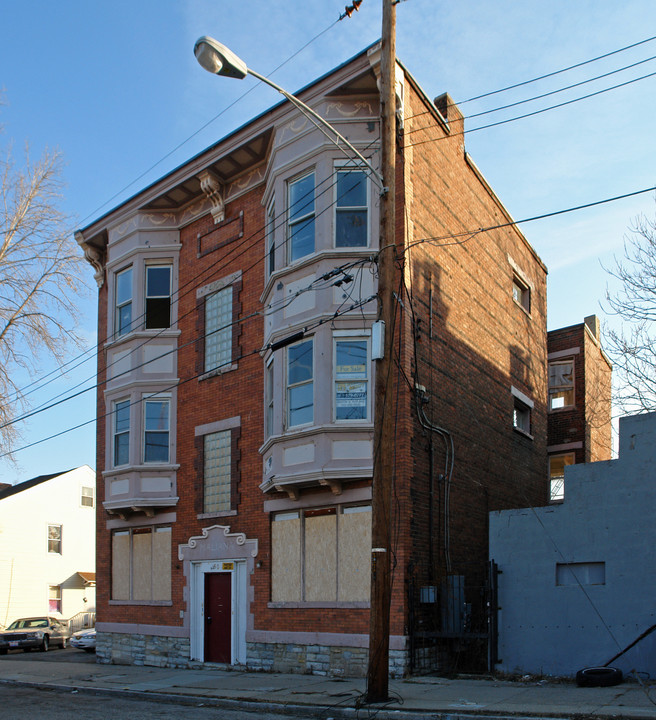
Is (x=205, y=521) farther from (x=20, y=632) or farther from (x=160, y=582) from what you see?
(x=20, y=632)

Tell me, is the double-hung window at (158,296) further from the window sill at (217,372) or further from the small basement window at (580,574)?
the small basement window at (580,574)

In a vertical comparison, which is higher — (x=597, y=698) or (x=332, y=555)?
(x=332, y=555)

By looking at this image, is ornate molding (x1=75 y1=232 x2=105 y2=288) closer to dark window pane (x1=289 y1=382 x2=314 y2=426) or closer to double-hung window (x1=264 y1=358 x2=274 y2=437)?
double-hung window (x1=264 y1=358 x2=274 y2=437)

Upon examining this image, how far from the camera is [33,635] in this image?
104 feet

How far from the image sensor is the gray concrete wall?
13.4m

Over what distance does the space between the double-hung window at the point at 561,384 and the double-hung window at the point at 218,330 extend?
1202 cm

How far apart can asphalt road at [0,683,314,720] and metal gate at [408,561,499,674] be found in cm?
353

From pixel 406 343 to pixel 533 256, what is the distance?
10447 millimetres

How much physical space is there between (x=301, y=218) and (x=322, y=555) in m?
6.86

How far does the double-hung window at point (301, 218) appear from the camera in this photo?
1712 centimetres

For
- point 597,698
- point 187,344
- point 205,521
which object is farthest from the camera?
point 187,344

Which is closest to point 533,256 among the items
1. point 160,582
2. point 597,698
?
point 160,582

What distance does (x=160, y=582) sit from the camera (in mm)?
20422

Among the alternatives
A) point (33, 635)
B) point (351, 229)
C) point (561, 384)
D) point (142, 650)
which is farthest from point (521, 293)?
point (33, 635)
